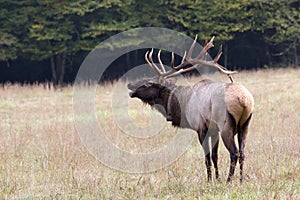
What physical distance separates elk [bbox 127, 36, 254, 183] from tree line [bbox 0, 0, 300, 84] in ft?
53.9

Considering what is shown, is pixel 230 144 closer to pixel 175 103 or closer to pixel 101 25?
pixel 175 103

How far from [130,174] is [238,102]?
193 centimetres

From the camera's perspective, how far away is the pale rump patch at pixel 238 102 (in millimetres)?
6312

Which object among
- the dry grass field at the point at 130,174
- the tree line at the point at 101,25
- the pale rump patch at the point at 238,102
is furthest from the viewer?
the tree line at the point at 101,25

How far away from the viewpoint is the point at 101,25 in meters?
24.2

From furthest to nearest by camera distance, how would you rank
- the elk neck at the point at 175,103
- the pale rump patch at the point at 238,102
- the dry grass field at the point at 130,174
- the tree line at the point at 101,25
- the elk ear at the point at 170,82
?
the tree line at the point at 101,25 < the elk ear at the point at 170,82 < the elk neck at the point at 175,103 < the pale rump patch at the point at 238,102 < the dry grass field at the point at 130,174

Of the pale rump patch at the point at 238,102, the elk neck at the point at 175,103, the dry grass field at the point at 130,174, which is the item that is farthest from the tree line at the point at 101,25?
the pale rump patch at the point at 238,102

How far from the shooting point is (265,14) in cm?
2595

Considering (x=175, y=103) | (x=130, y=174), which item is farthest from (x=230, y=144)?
(x=130, y=174)

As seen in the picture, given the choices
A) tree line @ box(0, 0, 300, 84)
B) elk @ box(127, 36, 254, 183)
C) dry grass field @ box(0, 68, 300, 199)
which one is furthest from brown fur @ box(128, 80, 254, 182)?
tree line @ box(0, 0, 300, 84)

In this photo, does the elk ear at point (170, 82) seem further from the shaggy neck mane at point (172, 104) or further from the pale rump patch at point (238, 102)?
the pale rump patch at point (238, 102)

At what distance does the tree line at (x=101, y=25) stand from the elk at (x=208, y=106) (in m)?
16.4

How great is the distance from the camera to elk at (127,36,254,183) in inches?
251

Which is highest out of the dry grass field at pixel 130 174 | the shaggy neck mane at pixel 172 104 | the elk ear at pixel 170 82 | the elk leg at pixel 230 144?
the elk ear at pixel 170 82
